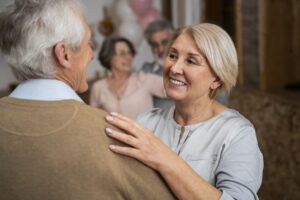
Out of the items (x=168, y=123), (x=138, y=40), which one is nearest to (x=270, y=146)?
(x=138, y=40)

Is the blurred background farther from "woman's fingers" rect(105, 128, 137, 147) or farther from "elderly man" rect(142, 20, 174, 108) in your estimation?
"woman's fingers" rect(105, 128, 137, 147)

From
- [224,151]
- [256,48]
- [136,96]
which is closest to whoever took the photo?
[224,151]

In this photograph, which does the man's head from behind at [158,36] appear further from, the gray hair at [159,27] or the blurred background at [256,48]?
the blurred background at [256,48]

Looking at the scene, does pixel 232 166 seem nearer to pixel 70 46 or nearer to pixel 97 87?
pixel 70 46

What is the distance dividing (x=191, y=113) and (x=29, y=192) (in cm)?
79

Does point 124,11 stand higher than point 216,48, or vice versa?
point 216,48

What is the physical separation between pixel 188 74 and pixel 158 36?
4.69 ft

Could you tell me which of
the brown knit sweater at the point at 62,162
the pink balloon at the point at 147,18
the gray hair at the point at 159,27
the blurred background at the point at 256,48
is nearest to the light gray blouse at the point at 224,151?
the brown knit sweater at the point at 62,162

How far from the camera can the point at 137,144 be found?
1095 millimetres

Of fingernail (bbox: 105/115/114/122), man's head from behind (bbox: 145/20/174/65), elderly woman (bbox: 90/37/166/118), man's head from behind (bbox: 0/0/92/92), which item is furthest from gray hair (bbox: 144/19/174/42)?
fingernail (bbox: 105/115/114/122)

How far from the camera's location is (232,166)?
4.45 feet

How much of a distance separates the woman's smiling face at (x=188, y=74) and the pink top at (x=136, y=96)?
0.96m

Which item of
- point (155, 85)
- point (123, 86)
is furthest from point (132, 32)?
point (155, 85)

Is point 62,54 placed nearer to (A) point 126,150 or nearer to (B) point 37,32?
(B) point 37,32
